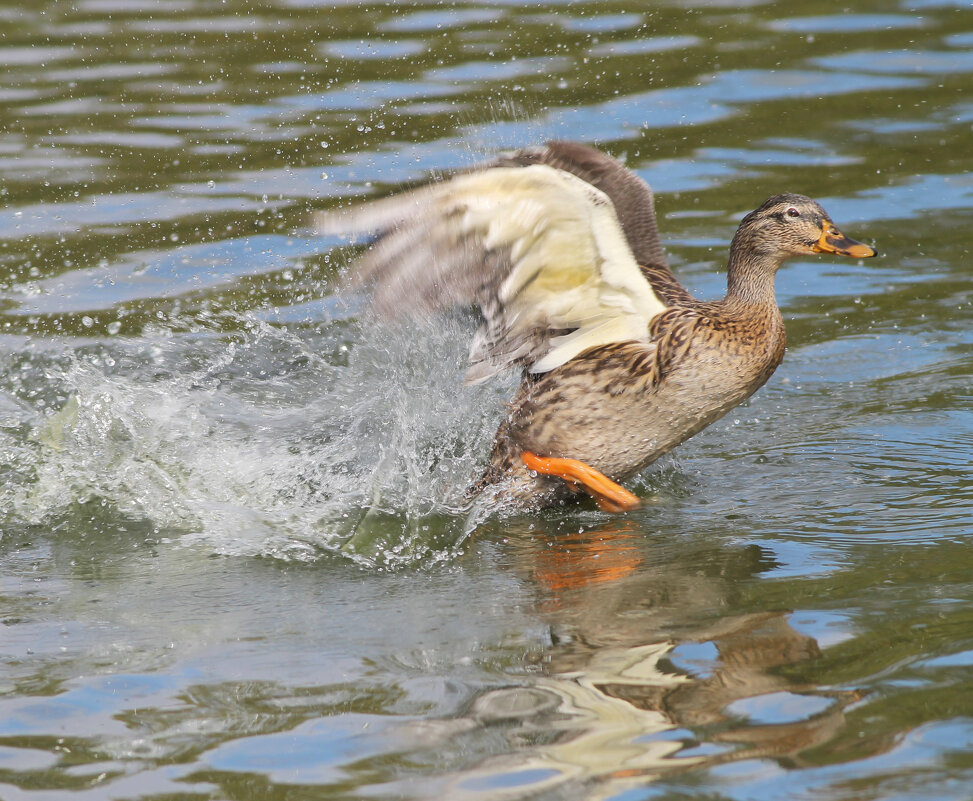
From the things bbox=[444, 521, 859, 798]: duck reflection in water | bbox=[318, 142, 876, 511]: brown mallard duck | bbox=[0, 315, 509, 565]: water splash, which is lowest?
bbox=[444, 521, 859, 798]: duck reflection in water

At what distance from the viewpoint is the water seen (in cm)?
369

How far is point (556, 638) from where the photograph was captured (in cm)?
435

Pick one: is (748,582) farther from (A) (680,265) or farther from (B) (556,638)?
(A) (680,265)

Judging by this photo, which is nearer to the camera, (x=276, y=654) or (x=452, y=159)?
(x=276, y=654)

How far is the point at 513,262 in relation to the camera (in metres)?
5.45

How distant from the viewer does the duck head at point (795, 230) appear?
6066 mm

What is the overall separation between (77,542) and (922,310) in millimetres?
5227

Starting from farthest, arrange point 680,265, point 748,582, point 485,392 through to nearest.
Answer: point 680,265
point 485,392
point 748,582

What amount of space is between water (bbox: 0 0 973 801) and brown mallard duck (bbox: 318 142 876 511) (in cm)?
25

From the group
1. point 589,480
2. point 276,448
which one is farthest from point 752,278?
point 276,448

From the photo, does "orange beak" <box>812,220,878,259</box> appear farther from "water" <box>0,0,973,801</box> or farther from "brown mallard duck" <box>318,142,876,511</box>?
"water" <box>0,0,973,801</box>

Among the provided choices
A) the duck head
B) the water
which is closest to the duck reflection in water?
the water

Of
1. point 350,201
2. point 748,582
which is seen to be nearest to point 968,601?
point 748,582

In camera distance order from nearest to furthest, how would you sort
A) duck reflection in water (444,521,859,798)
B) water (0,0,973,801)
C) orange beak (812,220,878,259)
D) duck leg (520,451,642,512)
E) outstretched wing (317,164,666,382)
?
duck reflection in water (444,521,859,798) → water (0,0,973,801) → outstretched wing (317,164,666,382) → duck leg (520,451,642,512) → orange beak (812,220,878,259)
